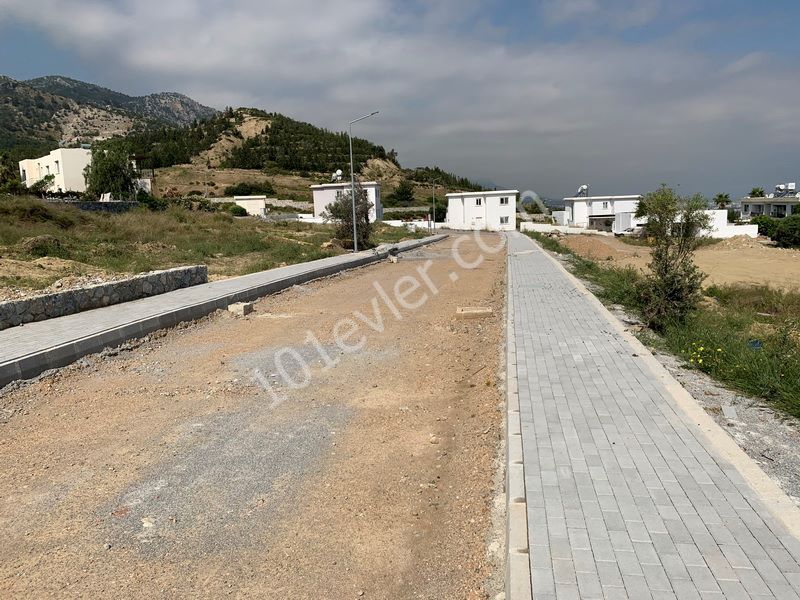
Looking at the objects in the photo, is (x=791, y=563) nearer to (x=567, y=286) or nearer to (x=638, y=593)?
(x=638, y=593)

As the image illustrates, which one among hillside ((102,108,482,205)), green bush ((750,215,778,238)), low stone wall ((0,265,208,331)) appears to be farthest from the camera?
hillside ((102,108,482,205))

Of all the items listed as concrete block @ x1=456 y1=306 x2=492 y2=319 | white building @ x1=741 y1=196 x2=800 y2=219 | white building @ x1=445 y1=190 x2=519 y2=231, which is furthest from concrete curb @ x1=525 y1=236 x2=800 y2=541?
white building @ x1=741 y1=196 x2=800 y2=219

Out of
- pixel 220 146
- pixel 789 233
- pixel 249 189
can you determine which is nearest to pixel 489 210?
pixel 789 233

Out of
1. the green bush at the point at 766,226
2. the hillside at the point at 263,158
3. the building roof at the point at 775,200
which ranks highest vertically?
the hillside at the point at 263,158

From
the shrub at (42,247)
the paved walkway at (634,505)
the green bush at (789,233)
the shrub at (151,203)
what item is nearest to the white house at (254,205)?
the shrub at (151,203)

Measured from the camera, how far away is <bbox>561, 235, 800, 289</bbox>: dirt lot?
23.3 meters

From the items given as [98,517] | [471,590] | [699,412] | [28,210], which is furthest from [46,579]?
[28,210]

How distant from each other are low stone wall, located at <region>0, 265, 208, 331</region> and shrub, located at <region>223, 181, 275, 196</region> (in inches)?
2458

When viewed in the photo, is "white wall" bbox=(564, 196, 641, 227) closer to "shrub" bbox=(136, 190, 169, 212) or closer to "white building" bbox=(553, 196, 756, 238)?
"white building" bbox=(553, 196, 756, 238)

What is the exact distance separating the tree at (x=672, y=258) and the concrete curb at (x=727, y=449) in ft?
8.79

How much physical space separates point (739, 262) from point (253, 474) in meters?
34.6

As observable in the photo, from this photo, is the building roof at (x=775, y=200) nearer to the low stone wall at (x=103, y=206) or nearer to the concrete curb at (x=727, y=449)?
the low stone wall at (x=103, y=206)

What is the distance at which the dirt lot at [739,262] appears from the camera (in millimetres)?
23312

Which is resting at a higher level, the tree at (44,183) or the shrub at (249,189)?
the shrub at (249,189)
